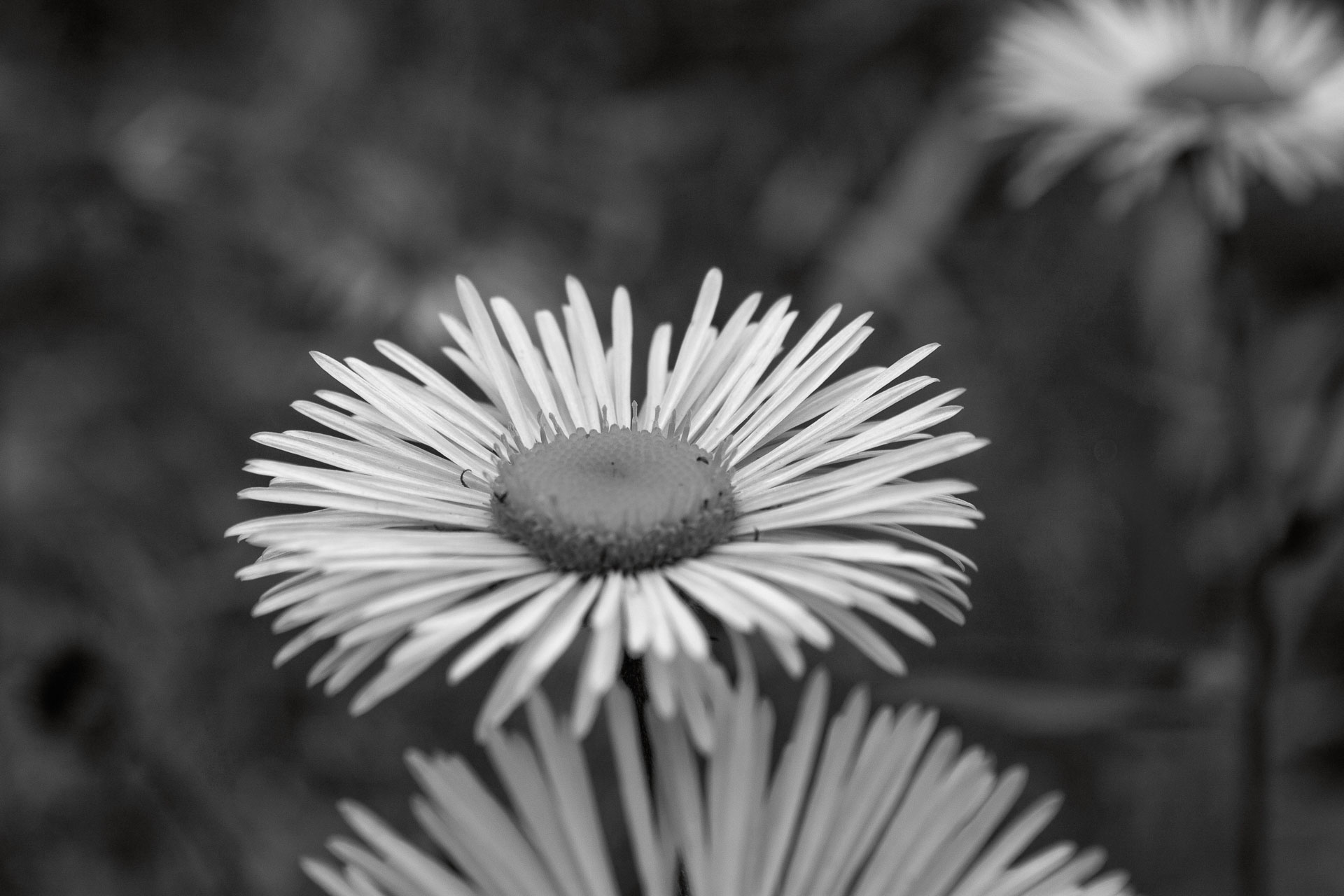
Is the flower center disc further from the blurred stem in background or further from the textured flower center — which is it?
the textured flower center

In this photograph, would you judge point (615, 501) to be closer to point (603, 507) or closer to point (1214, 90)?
point (603, 507)

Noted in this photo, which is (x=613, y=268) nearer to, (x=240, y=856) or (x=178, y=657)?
(x=178, y=657)

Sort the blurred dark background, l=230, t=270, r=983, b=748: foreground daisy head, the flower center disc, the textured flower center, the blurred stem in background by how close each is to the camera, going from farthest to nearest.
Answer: the textured flower center
the blurred dark background
the blurred stem in background
the flower center disc
l=230, t=270, r=983, b=748: foreground daisy head

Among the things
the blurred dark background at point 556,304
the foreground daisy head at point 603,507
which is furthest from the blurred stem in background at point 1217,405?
the foreground daisy head at point 603,507

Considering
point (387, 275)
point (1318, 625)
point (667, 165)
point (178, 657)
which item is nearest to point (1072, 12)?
point (667, 165)

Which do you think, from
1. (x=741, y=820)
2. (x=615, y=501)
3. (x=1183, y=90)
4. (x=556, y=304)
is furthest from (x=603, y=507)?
(x=556, y=304)

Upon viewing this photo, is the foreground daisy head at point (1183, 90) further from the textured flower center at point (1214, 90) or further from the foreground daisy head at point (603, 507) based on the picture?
the foreground daisy head at point (603, 507)

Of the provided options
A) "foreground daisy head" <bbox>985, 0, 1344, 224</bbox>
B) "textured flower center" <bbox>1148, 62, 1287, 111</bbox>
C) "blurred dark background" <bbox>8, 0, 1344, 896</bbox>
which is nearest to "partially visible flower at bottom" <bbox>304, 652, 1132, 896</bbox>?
"blurred dark background" <bbox>8, 0, 1344, 896</bbox>
